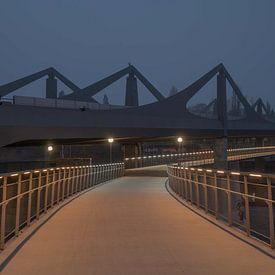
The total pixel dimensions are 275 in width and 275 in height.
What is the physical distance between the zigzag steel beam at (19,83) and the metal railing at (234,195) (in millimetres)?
56123

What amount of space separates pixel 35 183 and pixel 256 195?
5533 mm

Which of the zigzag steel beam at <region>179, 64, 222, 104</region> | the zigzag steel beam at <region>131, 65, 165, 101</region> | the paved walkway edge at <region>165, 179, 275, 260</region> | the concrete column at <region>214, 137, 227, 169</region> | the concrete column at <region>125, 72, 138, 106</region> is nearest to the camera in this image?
the paved walkway edge at <region>165, 179, 275, 260</region>

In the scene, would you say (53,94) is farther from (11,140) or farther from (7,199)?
(7,199)

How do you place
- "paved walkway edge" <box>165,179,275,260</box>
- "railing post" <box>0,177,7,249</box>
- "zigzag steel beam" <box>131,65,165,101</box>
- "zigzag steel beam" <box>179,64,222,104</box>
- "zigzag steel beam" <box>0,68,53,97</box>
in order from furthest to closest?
"zigzag steel beam" <box>131,65,165,101</box> → "zigzag steel beam" <box>0,68,53,97</box> → "zigzag steel beam" <box>179,64,222,104</box> → "railing post" <box>0,177,7,249</box> → "paved walkway edge" <box>165,179,275,260</box>

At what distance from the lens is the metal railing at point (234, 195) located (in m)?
8.47

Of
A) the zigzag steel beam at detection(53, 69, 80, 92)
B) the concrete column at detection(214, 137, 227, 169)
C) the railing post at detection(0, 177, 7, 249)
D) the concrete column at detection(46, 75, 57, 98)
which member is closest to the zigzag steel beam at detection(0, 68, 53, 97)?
the zigzag steel beam at detection(53, 69, 80, 92)

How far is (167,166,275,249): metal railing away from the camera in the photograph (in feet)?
27.8

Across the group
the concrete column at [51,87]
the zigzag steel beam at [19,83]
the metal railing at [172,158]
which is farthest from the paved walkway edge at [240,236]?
the concrete column at [51,87]

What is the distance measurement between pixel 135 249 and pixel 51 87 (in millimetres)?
73142

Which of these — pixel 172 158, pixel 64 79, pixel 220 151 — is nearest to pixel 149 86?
pixel 64 79

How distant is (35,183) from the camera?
1266 cm

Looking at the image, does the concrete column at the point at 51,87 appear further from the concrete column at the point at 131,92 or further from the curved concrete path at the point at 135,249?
the curved concrete path at the point at 135,249

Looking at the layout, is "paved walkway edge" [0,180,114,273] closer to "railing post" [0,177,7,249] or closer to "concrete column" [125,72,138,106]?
"railing post" [0,177,7,249]

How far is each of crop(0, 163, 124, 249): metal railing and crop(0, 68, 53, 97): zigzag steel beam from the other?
159ft
